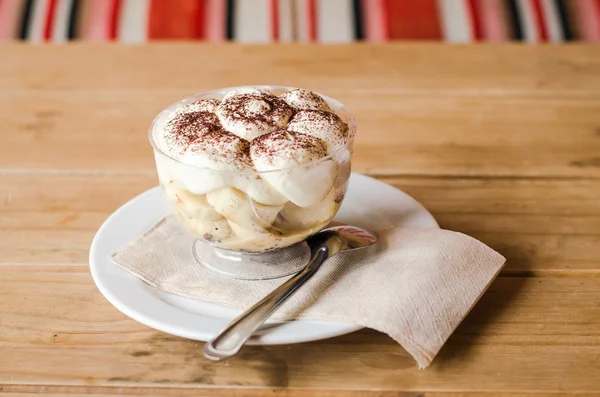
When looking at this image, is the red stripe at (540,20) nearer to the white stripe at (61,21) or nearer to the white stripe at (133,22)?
the white stripe at (133,22)

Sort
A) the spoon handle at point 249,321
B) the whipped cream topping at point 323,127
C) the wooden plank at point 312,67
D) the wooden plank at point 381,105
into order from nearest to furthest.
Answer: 1. the spoon handle at point 249,321
2. the whipped cream topping at point 323,127
3. the wooden plank at point 381,105
4. the wooden plank at point 312,67

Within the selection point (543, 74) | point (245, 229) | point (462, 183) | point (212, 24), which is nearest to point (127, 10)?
point (212, 24)

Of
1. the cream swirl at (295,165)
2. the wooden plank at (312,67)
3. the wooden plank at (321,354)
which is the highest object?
the cream swirl at (295,165)

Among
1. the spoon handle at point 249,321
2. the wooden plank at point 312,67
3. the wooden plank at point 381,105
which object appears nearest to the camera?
the spoon handle at point 249,321

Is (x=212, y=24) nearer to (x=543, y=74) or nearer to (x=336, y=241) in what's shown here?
(x=543, y=74)

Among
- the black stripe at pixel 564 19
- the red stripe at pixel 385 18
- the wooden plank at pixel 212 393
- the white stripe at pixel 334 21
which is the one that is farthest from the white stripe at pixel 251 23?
the wooden plank at pixel 212 393

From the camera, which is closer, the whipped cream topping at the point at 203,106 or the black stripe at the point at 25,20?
the whipped cream topping at the point at 203,106

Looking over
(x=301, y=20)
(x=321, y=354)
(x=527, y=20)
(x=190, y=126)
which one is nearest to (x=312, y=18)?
(x=301, y=20)

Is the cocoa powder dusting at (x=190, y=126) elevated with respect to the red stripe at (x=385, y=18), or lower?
elevated
